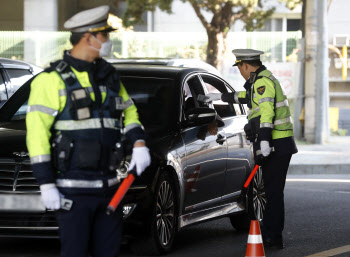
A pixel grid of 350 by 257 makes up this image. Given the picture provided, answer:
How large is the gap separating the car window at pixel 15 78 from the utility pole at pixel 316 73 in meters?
10.0

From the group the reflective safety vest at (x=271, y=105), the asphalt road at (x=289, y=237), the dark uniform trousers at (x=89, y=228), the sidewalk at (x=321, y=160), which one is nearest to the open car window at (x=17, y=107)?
the asphalt road at (x=289, y=237)

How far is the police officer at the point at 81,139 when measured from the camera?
16.8 feet

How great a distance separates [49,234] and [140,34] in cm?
1949

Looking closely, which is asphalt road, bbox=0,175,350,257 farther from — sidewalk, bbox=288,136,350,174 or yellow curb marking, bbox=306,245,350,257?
→ sidewalk, bbox=288,136,350,174

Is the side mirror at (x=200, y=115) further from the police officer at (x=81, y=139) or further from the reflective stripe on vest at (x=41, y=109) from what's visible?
the reflective stripe on vest at (x=41, y=109)

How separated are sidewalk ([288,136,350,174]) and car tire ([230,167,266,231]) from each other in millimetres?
7771

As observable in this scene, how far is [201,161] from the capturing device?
8.73 metres

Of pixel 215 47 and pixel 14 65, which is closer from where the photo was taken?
pixel 14 65

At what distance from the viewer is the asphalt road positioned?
852 centimetres

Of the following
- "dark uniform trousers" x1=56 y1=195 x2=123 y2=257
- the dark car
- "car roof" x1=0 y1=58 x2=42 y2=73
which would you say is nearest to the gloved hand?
the dark car

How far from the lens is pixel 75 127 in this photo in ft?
17.1

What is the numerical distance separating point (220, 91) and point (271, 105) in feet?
5.88

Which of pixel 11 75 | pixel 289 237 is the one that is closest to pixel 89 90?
pixel 289 237

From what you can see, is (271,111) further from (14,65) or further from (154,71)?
(14,65)
